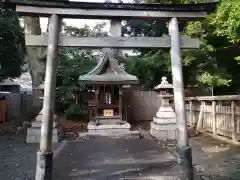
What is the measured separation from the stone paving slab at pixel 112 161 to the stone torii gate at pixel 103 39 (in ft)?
2.83

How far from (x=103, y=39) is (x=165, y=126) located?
665 cm

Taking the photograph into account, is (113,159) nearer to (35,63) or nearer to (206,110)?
(206,110)

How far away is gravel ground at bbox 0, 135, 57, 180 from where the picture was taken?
18.9 ft

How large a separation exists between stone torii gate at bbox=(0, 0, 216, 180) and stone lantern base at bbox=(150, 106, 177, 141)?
18.8 feet

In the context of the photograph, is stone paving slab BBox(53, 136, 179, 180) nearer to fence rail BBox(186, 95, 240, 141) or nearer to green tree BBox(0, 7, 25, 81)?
fence rail BBox(186, 95, 240, 141)

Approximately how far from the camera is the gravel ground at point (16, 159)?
577 cm

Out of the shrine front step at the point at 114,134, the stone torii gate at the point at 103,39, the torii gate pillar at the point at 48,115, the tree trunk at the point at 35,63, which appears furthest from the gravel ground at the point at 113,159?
the tree trunk at the point at 35,63

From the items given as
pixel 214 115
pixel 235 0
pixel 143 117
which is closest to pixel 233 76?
pixel 214 115

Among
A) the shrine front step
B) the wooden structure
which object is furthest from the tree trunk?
the shrine front step

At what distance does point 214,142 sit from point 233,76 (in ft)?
16.8

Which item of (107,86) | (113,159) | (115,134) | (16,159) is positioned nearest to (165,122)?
(115,134)

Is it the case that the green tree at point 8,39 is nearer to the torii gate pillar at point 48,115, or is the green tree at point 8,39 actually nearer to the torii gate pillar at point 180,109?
the torii gate pillar at point 48,115

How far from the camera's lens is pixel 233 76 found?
43.0ft

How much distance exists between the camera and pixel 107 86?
12609 millimetres
